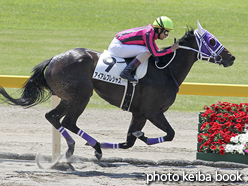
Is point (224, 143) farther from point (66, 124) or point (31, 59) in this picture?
point (31, 59)

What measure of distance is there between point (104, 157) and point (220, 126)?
182 cm

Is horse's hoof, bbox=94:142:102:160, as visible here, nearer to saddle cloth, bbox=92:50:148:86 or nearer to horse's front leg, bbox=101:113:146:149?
horse's front leg, bbox=101:113:146:149

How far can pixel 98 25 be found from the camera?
773 inches

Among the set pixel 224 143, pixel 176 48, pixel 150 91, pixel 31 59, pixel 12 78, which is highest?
pixel 176 48

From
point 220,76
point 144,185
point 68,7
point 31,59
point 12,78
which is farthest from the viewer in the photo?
point 68,7

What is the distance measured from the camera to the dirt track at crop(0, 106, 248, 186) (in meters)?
5.26

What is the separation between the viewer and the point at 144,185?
5.05 metres

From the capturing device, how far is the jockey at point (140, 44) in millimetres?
5547

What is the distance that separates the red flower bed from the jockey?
133 cm

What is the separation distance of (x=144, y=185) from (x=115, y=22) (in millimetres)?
15430

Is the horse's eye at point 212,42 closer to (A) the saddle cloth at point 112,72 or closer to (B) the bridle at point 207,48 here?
(B) the bridle at point 207,48

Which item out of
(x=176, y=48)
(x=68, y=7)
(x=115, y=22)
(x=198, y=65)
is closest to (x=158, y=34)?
(x=176, y=48)

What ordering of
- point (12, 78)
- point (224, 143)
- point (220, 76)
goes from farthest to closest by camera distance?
point (220, 76)
point (12, 78)
point (224, 143)

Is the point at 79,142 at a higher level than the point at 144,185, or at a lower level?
lower
